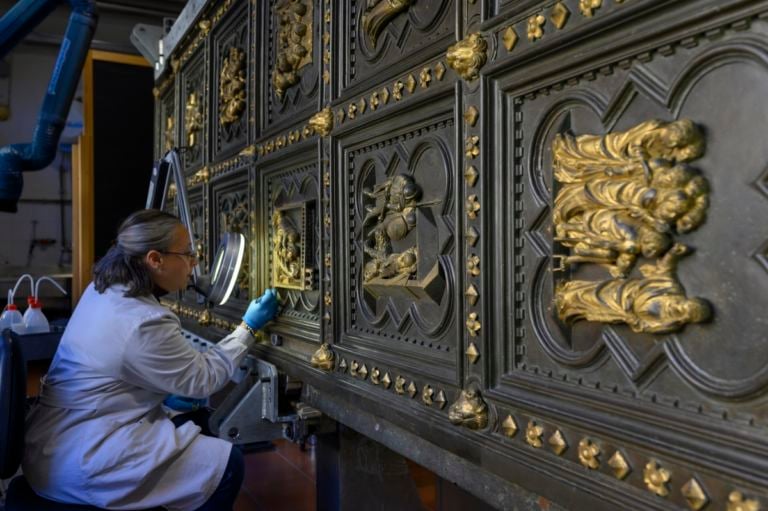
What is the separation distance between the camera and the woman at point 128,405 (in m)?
1.81

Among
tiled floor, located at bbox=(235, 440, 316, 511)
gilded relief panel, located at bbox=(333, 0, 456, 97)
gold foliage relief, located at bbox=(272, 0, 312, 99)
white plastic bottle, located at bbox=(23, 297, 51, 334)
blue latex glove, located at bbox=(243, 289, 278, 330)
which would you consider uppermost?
gold foliage relief, located at bbox=(272, 0, 312, 99)

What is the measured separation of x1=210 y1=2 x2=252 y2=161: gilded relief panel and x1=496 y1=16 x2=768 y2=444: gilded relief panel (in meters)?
1.92

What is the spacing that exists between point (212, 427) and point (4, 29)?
3011mm

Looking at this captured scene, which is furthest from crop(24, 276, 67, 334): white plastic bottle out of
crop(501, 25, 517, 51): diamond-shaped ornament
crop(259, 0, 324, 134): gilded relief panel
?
crop(501, 25, 517, 51): diamond-shaped ornament

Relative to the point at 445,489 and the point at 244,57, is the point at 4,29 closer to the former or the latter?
the point at 244,57

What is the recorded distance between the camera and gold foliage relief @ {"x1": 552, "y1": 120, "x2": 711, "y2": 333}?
0.90 meters

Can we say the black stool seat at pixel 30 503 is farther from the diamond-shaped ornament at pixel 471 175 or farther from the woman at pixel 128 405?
the diamond-shaped ornament at pixel 471 175

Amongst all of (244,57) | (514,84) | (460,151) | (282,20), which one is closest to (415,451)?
(460,151)

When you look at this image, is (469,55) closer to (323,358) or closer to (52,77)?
(323,358)

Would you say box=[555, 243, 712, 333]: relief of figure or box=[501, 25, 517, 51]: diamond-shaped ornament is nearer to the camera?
box=[555, 243, 712, 333]: relief of figure

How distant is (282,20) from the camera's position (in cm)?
237

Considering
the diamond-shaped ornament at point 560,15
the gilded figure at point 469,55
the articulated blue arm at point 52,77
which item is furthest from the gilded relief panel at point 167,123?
the diamond-shaped ornament at point 560,15

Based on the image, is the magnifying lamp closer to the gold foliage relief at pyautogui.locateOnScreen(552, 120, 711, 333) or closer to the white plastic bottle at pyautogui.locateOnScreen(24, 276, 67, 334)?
the white plastic bottle at pyautogui.locateOnScreen(24, 276, 67, 334)

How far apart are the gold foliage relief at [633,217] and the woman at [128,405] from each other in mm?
1289
